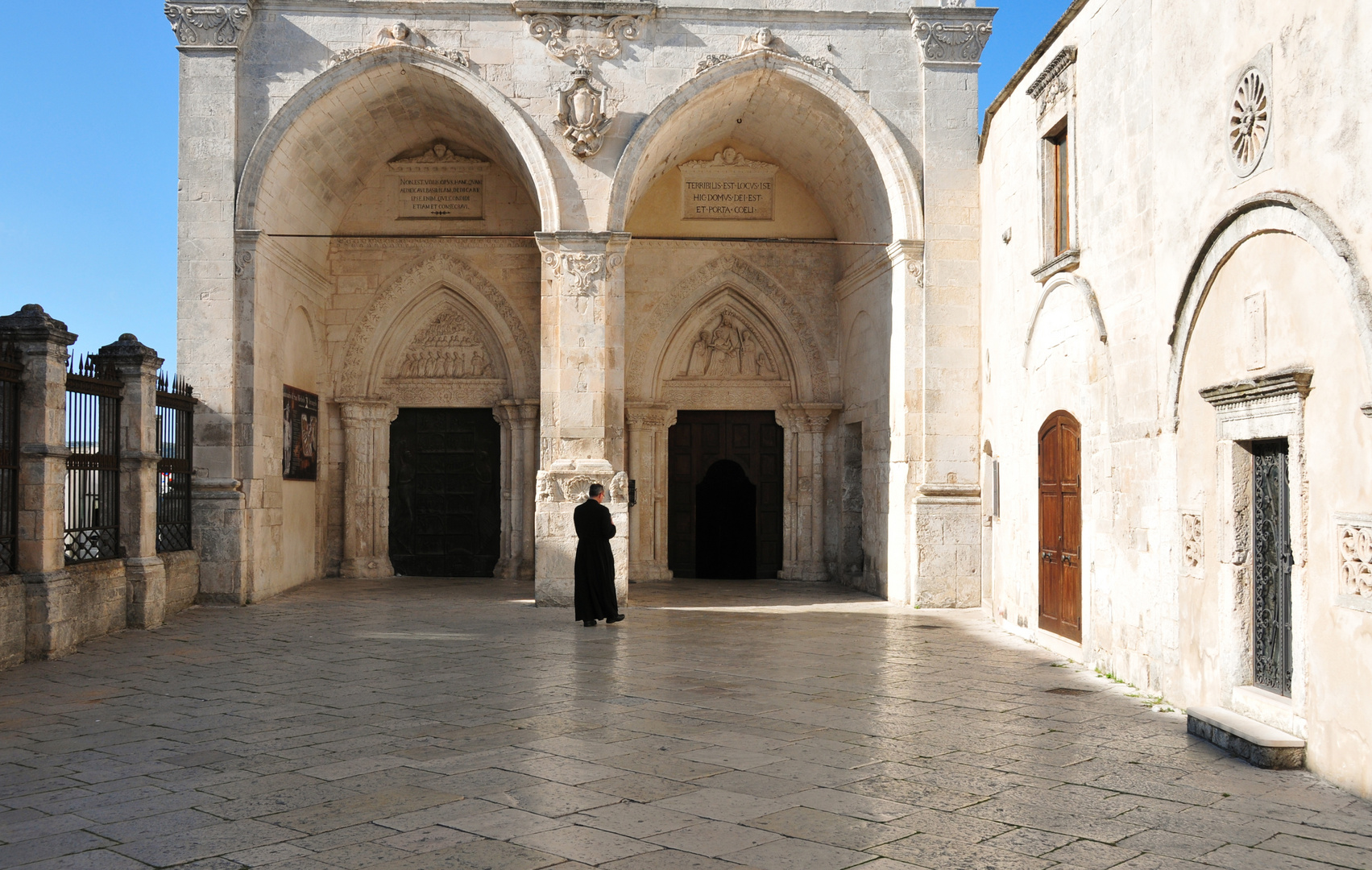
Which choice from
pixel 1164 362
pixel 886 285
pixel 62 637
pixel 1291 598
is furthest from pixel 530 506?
pixel 1291 598

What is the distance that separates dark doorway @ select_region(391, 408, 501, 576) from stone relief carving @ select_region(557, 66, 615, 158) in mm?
4706

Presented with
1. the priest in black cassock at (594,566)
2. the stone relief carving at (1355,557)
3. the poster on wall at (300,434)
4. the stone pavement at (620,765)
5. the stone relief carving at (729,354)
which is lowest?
the stone pavement at (620,765)

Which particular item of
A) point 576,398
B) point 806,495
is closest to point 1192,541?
point 576,398

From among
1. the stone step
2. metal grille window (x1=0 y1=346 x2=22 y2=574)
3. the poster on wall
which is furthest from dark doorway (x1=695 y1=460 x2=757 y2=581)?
the stone step

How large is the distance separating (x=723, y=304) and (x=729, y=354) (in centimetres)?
69

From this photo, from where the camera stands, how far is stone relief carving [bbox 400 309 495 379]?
15.5 metres

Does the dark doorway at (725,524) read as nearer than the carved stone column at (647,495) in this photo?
No

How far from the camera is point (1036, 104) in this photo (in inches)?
396

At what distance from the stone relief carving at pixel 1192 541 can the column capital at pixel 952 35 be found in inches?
285

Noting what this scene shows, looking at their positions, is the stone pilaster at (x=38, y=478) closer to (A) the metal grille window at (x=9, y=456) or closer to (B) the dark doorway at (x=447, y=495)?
(A) the metal grille window at (x=9, y=456)

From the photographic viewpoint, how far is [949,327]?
482 inches

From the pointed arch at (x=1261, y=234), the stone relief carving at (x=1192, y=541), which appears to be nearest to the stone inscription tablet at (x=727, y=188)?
the pointed arch at (x=1261, y=234)

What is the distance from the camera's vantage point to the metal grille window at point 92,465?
944 centimetres

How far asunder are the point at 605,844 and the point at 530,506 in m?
11.3
